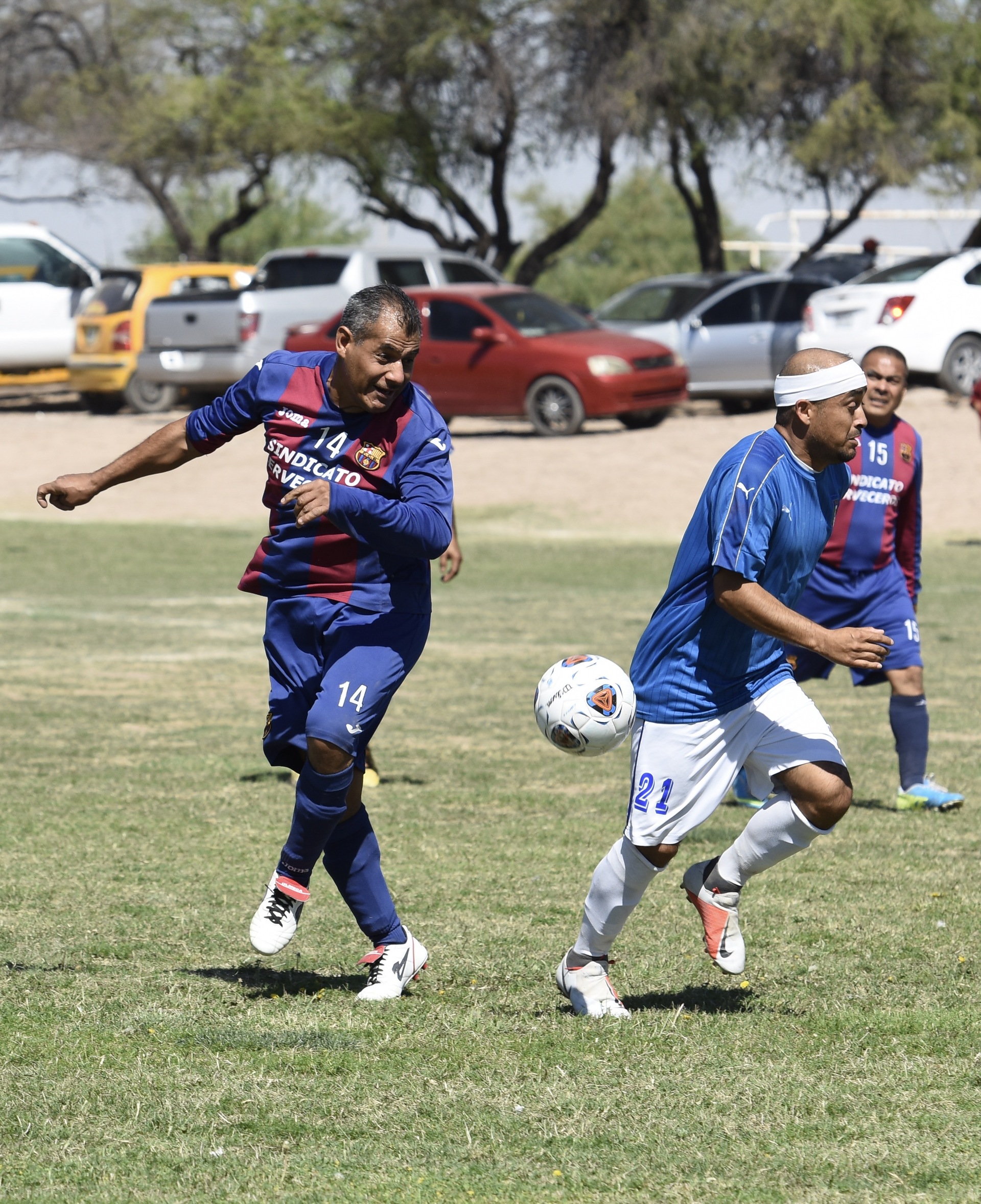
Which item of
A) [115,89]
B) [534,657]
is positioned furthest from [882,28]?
[534,657]

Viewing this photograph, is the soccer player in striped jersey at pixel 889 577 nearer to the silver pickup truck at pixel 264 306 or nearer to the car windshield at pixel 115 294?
the silver pickup truck at pixel 264 306

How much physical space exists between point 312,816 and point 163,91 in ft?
120

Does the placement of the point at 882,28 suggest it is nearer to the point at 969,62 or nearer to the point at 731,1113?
the point at 969,62

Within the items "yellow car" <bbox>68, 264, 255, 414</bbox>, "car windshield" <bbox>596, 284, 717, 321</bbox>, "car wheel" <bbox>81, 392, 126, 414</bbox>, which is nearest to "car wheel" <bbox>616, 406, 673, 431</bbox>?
"car windshield" <bbox>596, 284, 717, 321</bbox>

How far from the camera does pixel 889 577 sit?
822 centimetres

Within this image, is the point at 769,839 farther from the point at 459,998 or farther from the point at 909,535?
the point at 909,535

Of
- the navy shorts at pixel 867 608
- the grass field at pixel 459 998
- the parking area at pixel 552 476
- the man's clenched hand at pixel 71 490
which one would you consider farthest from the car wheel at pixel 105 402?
the man's clenched hand at pixel 71 490

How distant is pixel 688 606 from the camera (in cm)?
504

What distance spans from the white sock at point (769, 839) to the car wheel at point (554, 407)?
18.6 m

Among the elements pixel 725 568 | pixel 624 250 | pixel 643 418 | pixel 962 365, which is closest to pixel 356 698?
pixel 725 568

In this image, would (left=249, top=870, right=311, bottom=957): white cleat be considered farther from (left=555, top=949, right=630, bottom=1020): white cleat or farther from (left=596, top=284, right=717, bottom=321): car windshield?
(left=596, top=284, right=717, bottom=321): car windshield

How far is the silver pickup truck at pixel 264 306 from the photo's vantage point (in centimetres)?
2583

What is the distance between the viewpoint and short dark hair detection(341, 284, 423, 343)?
16.6ft

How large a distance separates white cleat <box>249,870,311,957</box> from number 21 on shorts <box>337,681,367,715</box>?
578 millimetres
